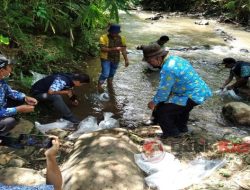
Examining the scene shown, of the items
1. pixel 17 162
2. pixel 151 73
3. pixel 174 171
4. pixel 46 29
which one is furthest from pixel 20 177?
pixel 151 73

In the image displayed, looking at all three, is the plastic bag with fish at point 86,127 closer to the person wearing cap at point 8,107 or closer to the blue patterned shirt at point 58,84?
the blue patterned shirt at point 58,84

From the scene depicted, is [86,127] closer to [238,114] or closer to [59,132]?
[59,132]

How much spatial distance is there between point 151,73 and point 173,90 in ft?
14.2

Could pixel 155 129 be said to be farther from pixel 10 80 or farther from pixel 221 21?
pixel 221 21

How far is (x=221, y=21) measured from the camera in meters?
21.4

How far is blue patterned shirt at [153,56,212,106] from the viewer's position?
5320mm

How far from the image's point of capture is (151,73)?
9961 millimetres

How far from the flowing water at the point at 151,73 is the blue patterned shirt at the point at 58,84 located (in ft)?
3.14

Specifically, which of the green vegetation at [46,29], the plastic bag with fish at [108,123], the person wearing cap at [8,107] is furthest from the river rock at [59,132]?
the green vegetation at [46,29]

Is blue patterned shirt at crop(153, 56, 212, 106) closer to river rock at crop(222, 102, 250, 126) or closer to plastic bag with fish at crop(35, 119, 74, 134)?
river rock at crop(222, 102, 250, 126)

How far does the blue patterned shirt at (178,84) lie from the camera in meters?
5.32

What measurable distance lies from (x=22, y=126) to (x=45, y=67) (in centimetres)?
262

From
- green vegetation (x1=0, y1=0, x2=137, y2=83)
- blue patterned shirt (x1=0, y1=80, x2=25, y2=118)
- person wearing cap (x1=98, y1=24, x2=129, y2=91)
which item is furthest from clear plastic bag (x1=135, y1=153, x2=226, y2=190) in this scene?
person wearing cap (x1=98, y1=24, x2=129, y2=91)

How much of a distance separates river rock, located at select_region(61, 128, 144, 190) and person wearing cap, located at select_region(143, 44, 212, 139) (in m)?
0.72
